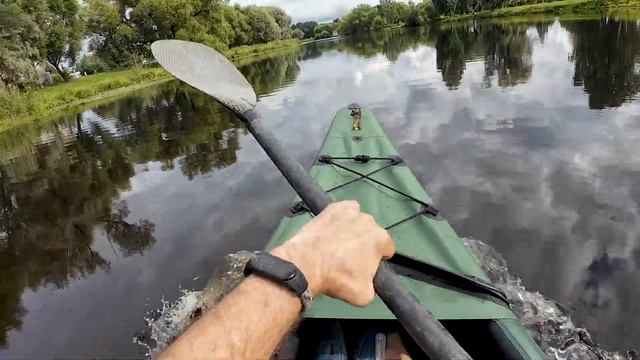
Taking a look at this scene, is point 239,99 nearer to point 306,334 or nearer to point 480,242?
point 306,334

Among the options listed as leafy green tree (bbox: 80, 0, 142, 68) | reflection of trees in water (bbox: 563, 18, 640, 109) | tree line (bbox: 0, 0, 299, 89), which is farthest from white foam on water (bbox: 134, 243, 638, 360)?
leafy green tree (bbox: 80, 0, 142, 68)

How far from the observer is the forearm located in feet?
3.62

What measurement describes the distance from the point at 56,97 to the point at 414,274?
33.8 m

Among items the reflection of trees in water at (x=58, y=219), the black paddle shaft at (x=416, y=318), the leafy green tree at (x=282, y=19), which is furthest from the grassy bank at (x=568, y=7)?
the black paddle shaft at (x=416, y=318)

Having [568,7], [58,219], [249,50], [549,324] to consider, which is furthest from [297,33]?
[549,324]

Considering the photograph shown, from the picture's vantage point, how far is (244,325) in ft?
3.79

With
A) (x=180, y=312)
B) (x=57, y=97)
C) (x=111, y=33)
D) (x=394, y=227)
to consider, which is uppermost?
(x=111, y=33)

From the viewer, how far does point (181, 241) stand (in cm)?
694

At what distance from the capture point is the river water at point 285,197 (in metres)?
5.14

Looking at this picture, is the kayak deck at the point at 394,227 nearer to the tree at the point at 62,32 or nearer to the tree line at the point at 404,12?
the tree at the point at 62,32

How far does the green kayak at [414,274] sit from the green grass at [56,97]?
24.0m

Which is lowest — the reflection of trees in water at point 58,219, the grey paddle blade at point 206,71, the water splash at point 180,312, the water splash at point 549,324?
the water splash at point 549,324

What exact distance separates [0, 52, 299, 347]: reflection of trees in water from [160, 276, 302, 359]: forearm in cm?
569

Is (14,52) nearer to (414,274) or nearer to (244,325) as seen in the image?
(414,274)
